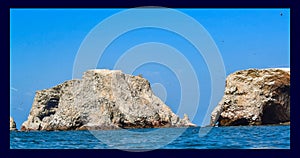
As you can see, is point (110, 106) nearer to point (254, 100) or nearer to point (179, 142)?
point (254, 100)

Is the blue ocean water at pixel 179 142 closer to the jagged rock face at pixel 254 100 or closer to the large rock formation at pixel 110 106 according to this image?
the jagged rock face at pixel 254 100

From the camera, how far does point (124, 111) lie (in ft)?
251

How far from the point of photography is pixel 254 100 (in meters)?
66.9

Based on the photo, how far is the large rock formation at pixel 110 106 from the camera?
76.2 meters

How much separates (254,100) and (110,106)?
69.5ft

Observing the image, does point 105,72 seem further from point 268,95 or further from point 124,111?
point 268,95

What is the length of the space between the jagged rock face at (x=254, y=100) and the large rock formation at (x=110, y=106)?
13750 mm

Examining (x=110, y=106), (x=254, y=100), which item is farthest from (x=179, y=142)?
(x=110, y=106)

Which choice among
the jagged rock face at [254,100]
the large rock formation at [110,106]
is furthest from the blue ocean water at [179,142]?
the large rock formation at [110,106]

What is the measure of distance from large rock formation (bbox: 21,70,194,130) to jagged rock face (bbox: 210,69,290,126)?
1375 cm

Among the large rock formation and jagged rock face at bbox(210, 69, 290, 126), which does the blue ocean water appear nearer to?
jagged rock face at bbox(210, 69, 290, 126)

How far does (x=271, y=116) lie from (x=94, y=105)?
25393 mm

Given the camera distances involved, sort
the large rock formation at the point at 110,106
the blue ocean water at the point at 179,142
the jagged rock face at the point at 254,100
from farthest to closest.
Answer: the large rock formation at the point at 110,106 < the jagged rock face at the point at 254,100 < the blue ocean water at the point at 179,142
